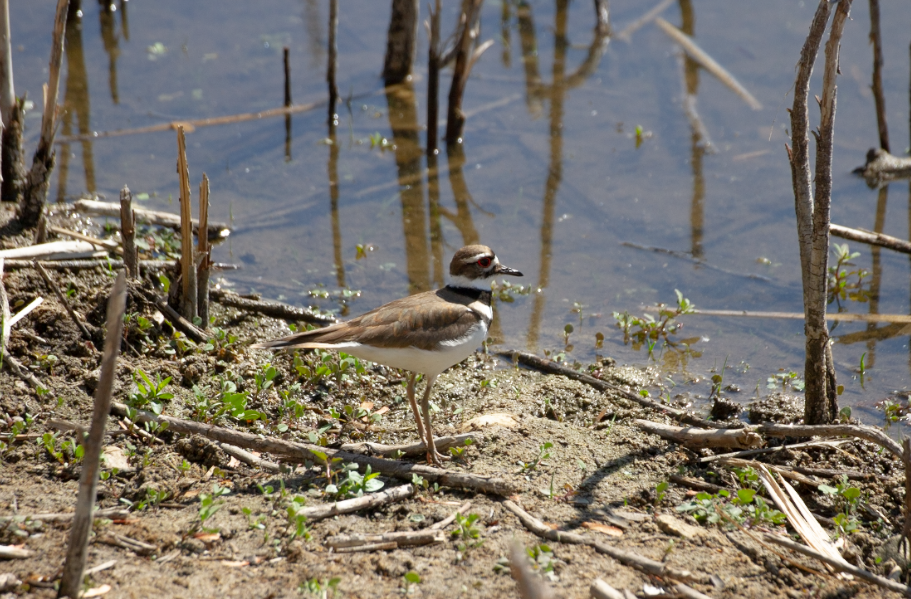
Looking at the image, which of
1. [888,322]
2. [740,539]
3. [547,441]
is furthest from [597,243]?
[740,539]

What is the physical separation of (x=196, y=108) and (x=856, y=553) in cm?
1051

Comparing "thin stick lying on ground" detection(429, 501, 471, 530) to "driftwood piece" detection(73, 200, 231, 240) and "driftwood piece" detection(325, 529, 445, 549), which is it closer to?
"driftwood piece" detection(325, 529, 445, 549)

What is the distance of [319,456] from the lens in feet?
16.1

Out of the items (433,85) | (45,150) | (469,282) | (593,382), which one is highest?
(433,85)

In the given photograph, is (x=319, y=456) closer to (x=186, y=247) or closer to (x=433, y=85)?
(x=186, y=247)

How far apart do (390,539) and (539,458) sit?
1372 mm

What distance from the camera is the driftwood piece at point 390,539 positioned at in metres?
4.29

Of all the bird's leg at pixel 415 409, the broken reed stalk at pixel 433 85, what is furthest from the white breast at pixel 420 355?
the broken reed stalk at pixel 433 85

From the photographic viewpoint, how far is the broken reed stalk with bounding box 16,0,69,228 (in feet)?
22.2

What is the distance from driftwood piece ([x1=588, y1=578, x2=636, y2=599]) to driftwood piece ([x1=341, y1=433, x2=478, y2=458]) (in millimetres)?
1687

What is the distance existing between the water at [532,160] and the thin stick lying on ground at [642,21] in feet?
0.37

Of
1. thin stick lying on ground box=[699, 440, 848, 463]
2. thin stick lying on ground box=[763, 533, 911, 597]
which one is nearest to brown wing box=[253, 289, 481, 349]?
thin stick lying on ground box=[699, 440, 848, 463]

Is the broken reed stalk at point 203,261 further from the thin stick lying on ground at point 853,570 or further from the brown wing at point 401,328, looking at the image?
the thin stick lying on ground at point 853,570

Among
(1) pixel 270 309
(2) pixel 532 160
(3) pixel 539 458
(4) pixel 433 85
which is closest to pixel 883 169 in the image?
(2) pixel 532 160
